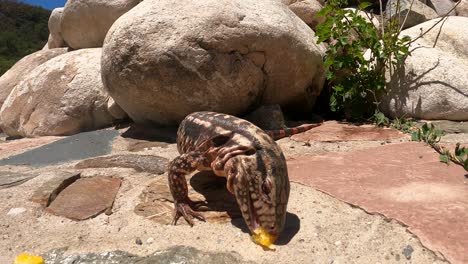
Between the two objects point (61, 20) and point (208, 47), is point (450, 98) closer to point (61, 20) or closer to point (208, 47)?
point (208, 47)

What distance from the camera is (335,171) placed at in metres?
3.06

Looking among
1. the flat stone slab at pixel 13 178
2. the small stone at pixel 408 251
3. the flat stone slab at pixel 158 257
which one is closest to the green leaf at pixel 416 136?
the small stone at pixel 408 251

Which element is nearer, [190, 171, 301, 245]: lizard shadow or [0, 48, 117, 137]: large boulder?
[190, 171, 301, 245]: lizard shadow

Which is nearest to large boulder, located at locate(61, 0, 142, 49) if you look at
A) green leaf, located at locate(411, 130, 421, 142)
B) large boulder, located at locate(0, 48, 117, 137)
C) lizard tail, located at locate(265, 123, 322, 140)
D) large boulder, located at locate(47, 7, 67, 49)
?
large boulder, located at locate(47, 7, 67, 49)

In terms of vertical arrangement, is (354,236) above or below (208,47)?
below

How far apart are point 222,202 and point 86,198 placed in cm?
91

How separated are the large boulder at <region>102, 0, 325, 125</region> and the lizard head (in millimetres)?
2255

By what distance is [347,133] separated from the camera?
14.1 ft

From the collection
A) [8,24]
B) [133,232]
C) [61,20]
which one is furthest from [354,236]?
[8,24]

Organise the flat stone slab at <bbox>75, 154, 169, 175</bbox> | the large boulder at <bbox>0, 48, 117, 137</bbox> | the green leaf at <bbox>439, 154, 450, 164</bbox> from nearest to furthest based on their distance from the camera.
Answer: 1. the green leaf at <bbox>439, 154, 450, 164</bbox>
2. the flat stone slab at <bbox>75, 154, 169, 175</bbox>
3. the large boulder at <bbox>0, 48, 117, 137</bbox>

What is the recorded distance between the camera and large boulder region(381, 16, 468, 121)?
4707 mm

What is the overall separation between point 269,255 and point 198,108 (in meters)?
A: 2.69

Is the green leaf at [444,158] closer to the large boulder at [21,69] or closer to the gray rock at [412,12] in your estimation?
the gray rock at [412,12]

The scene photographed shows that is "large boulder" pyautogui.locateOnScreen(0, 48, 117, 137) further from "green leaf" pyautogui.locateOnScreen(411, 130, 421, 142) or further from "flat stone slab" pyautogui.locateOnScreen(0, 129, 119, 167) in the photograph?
"green leaf" pyautogui.locateOnScreen(411, 130, 421, 142)
